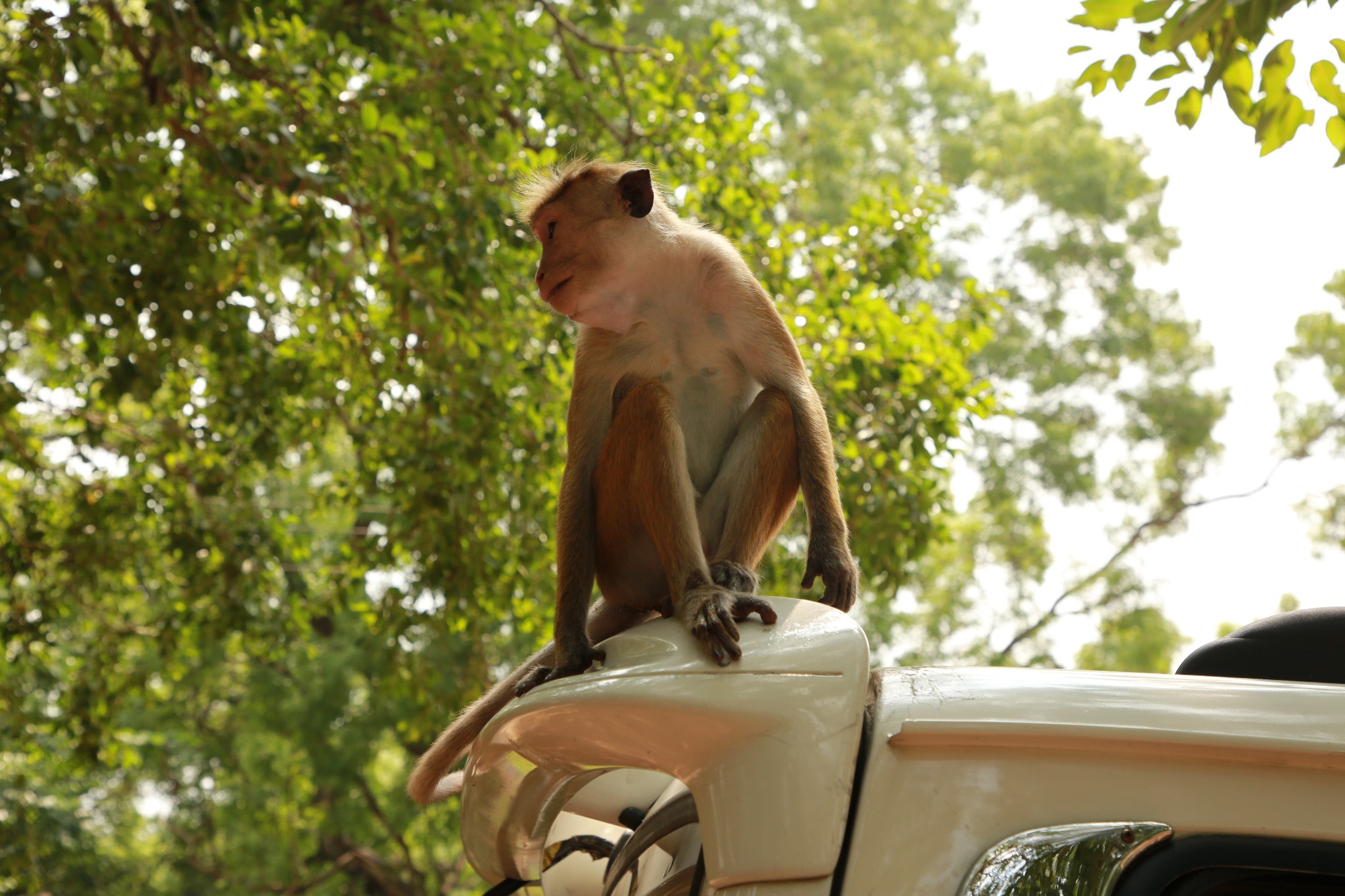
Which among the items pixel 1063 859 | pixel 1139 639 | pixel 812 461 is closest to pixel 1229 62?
pixel 812 461

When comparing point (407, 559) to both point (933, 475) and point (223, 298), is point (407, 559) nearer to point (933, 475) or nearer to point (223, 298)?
point (223, 298)

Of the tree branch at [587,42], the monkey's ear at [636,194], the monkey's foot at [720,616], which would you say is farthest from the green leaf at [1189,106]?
the tree branch at [587,42]

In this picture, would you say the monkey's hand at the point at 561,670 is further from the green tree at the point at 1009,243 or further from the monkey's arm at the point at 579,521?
the green tree at the point at 1009,243

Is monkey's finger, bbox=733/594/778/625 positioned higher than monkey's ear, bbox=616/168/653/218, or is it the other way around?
monkey's ear, bbox=616/168/653/218

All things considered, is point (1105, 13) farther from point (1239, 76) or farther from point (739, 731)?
point (739, 731)

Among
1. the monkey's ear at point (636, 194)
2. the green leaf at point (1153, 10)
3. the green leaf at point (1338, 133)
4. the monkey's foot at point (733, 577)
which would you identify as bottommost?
the monkey's foot at point (733, 577)

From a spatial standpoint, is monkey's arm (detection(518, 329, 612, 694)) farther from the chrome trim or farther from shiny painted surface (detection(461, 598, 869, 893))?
the chrome trim

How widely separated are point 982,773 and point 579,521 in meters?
1.37

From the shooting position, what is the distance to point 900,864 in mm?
1090

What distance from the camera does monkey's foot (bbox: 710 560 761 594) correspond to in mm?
2041

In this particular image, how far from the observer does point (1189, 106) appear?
248 centimetres

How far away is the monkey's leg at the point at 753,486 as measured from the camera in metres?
2.25

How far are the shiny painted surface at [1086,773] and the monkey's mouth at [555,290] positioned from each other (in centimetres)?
159

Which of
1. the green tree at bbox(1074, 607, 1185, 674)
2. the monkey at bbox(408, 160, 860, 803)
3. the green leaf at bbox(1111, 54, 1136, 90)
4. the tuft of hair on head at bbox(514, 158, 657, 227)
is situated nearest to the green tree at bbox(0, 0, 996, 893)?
the tuft of hair on head at bbox(514, 158, 657, 227)
